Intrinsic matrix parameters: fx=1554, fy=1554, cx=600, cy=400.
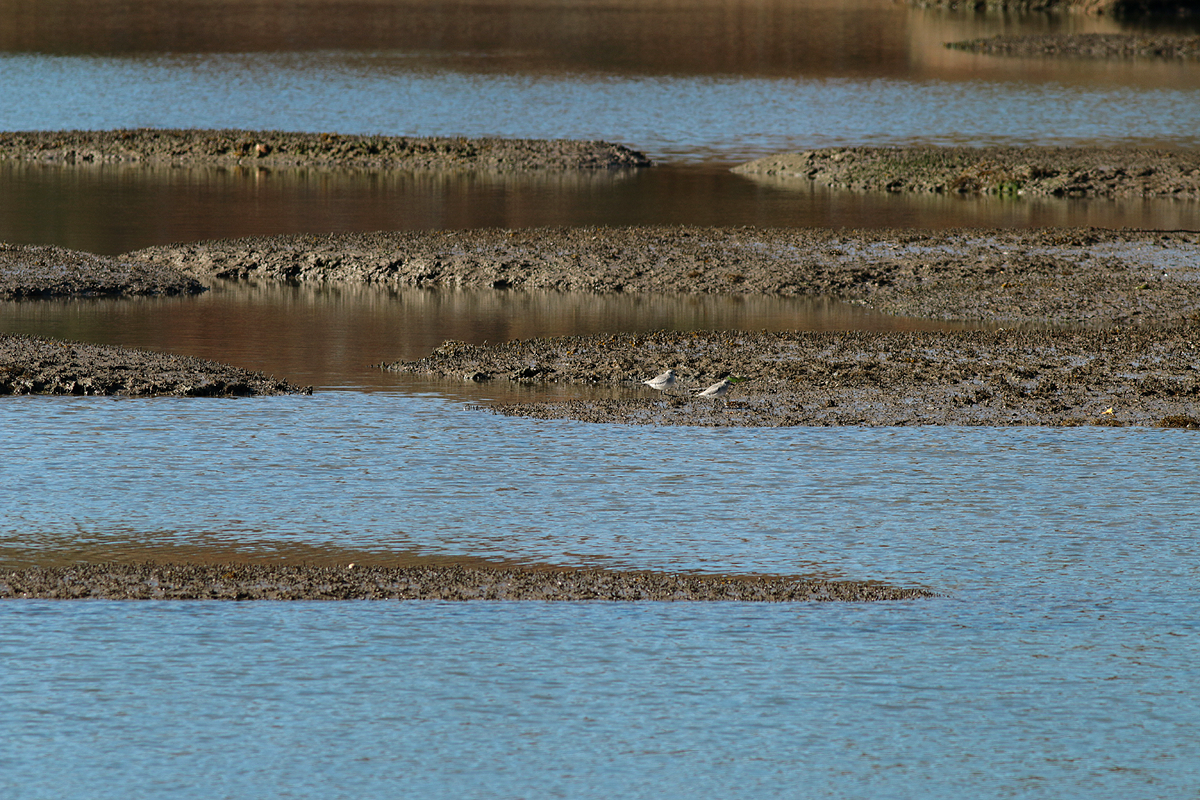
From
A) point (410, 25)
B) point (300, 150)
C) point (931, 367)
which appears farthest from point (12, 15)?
point (931, 367)

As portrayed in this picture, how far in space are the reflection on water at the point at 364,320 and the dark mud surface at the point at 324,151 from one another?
12349 millimetres

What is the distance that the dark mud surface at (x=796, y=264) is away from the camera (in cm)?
1827

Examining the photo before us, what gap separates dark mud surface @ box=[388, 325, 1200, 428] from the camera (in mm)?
13336

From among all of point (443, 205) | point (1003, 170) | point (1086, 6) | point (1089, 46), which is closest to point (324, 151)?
point (443, 205)

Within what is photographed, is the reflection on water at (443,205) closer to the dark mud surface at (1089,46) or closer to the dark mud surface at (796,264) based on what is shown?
the dark mud surface at (796,264)

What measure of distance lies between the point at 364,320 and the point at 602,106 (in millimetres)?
25904

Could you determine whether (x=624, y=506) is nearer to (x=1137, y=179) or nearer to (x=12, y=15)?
(x=1137, y=179)

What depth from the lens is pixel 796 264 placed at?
795 inches

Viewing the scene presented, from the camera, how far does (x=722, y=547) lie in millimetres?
9953

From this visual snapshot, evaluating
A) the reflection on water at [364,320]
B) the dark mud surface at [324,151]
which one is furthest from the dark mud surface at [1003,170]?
the reflection on water at [364,320]

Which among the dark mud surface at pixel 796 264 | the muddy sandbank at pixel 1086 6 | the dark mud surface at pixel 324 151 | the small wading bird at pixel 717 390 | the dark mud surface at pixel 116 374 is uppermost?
the muddy sandbank at pixel 1086 6

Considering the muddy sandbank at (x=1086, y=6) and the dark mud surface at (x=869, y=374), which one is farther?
the muddy sandbank at (x=1086, y=6)

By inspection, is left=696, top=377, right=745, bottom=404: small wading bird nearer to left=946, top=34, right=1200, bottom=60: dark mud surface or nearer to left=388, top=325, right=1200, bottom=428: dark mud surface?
left=388, top=325, right=1200, bottom=428: dark mud surface

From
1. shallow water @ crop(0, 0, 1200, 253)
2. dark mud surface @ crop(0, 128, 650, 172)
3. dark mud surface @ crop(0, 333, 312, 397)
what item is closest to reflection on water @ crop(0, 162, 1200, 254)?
shallow water @ crop(0, 0, 1200, 253)
